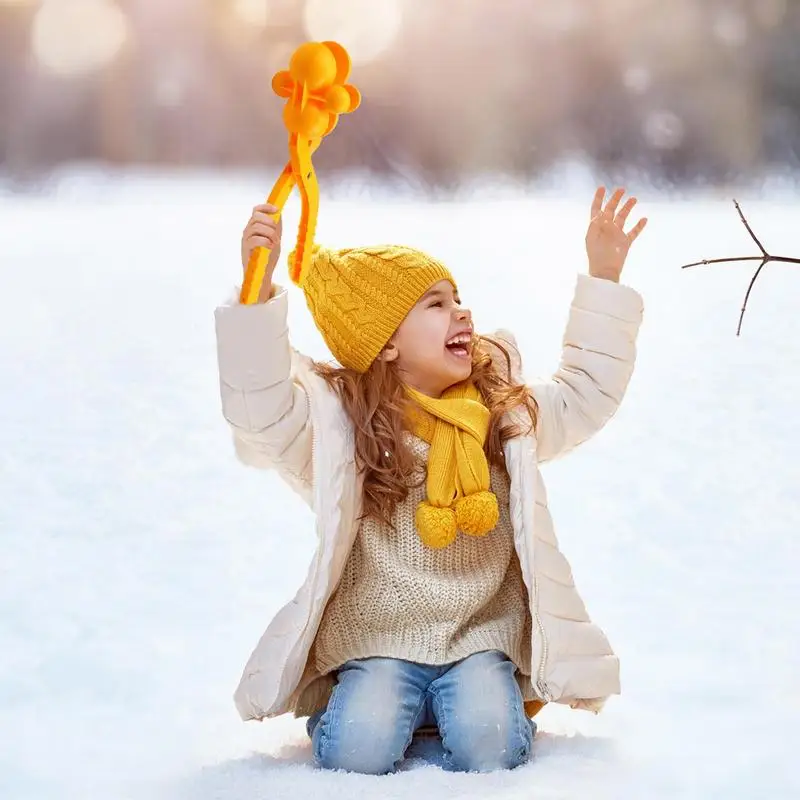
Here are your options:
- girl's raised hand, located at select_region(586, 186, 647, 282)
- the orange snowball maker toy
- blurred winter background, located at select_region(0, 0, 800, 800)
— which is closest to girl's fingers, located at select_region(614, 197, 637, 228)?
girl's raised hand, located at select_region(586, 186, 647, 282)

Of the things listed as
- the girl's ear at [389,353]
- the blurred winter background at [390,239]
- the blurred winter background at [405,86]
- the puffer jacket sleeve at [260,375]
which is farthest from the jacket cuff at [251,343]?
the blurred winter background at [405,86]

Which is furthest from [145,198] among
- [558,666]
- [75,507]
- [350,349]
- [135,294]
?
[558,666]

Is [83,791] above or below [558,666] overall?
below

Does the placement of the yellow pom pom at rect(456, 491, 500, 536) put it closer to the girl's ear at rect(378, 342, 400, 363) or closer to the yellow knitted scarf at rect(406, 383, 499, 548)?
the yellow knitted scarf at rect(406, 383, 499, 548)

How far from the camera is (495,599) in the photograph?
1.33m

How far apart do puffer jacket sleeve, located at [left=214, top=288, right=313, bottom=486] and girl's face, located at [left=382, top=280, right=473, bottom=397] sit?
0.12m

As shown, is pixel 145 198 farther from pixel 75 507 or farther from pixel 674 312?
pixel 674 312

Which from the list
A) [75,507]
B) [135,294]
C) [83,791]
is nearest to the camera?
[83,791]

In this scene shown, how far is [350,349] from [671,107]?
40.7 inches

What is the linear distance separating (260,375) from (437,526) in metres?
0.22

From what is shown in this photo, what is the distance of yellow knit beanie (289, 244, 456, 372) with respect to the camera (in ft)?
4.30

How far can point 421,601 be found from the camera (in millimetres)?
1276

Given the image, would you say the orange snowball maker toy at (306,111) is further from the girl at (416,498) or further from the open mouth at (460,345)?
the open mouth at (460,345)

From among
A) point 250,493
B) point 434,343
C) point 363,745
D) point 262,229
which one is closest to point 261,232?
point 262,229
